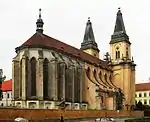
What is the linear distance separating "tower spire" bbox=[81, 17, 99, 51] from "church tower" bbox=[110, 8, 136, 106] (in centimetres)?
771

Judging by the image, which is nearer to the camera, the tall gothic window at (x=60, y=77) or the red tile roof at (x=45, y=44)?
the red tile roof at (x=45, y=44)

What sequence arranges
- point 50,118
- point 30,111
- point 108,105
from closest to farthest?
point 30,111 → point 50,118 → point 108,105

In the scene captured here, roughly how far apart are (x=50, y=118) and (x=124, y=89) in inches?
2017

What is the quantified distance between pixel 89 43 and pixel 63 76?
37259 millimetres

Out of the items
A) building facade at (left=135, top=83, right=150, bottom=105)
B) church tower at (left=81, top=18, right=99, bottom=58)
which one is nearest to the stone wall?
church tower at (left=81, top=18, right=99, bottom=58)

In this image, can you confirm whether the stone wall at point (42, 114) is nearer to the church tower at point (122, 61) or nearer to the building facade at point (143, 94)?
the church tower at point (122, 61)

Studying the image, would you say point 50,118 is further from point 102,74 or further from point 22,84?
point 102,74

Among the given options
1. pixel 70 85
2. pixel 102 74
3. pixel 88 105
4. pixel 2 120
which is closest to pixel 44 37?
pixel 70 85

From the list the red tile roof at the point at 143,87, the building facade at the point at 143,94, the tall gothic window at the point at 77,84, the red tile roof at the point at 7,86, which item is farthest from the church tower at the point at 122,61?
the red tile roof at the point at 143,87

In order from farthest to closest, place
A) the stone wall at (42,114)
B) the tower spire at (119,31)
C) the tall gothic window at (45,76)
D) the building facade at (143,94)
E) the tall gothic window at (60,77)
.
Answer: the building facade at (143,94) → the tower spire at (119,31) → the tall gothic window at (60,77) → the tall gothic window at (45,76) → the stone wall at (42,114)

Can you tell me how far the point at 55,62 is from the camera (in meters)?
61.7

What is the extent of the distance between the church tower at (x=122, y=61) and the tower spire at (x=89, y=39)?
771 centimetres

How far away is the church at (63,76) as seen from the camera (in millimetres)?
59719

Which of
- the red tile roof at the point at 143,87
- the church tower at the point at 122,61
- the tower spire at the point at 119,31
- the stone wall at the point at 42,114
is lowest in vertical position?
the stone wall at the point at 42,114
